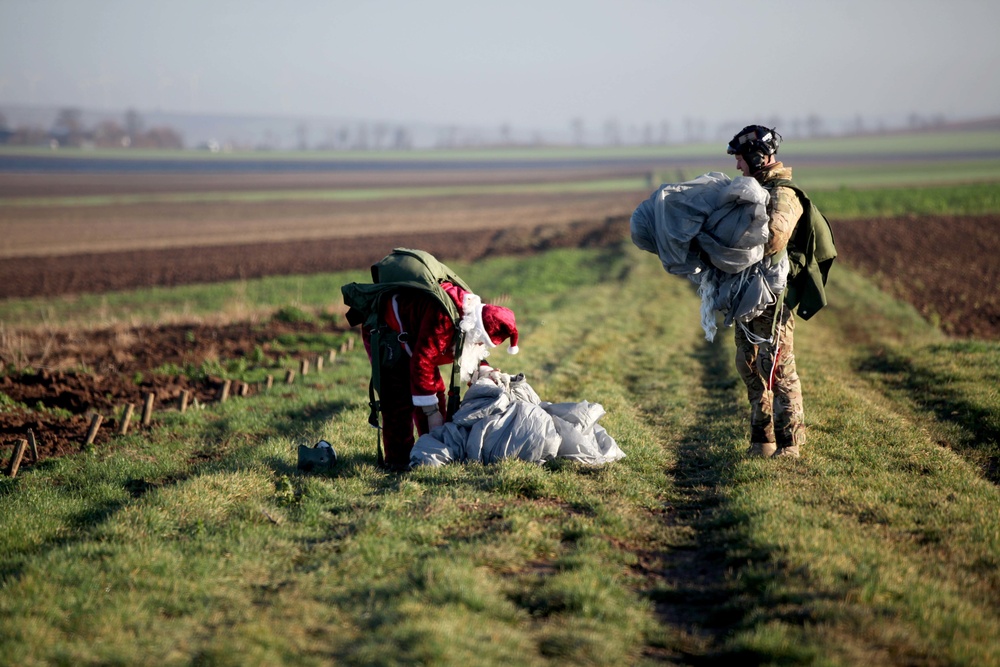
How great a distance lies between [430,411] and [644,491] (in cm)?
186

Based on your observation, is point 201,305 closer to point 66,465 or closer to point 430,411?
point 66,465

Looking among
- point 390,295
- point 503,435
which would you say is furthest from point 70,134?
point 503,435

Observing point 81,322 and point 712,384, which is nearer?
point 712,384

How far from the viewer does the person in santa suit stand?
6715mm

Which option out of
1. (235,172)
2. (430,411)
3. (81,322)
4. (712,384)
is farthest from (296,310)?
(235,172)

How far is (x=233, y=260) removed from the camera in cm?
3291

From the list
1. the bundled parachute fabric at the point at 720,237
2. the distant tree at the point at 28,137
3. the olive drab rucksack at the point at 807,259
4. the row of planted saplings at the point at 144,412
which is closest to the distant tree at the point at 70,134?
the distant tree at the point at 28,137

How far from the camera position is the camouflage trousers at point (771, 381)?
7148 millimetres

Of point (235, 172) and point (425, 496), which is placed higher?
point (235, 172)

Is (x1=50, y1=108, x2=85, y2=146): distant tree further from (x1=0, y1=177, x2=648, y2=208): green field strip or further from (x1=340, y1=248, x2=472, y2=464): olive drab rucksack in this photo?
(x1=340, y1=248, x2=472, y2=464): olive drab rucksack

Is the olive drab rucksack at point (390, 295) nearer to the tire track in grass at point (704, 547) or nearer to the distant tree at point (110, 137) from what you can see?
the tire track in grass at point (704, 547)

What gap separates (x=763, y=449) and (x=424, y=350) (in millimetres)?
3078

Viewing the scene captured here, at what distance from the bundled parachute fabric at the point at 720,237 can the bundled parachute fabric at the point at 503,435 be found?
137cm

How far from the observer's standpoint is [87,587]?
4.75 m
